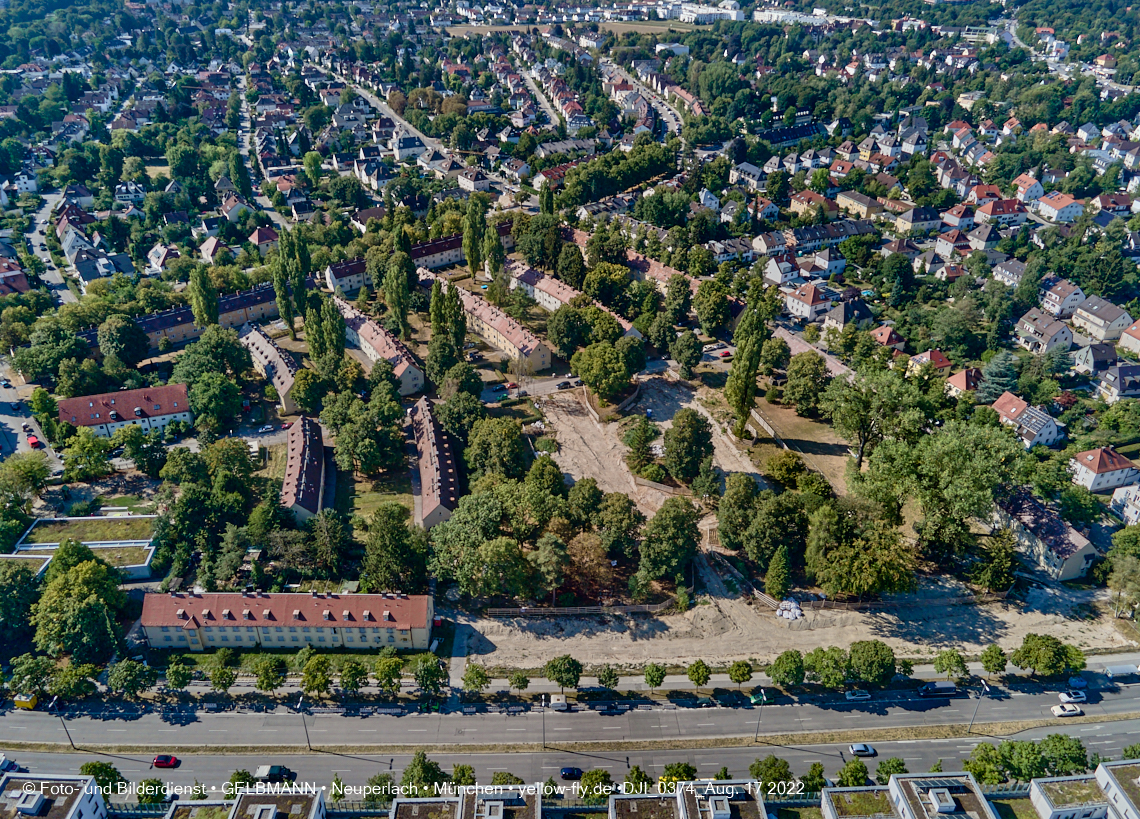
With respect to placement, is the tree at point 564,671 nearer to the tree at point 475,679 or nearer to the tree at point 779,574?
the tree at point 475,679

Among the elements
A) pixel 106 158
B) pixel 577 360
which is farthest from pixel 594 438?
pixel 106 158

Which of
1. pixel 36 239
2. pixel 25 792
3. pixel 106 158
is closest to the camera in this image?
pixel 25 792

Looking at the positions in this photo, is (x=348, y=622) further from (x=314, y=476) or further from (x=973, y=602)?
(x=973, y=602)

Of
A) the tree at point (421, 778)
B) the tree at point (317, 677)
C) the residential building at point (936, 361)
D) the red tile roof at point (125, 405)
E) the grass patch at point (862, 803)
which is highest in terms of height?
the grass patch at point (862, 803)

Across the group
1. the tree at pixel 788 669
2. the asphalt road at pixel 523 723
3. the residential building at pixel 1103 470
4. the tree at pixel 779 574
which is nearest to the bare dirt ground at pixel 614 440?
the tree at pixel 779 574

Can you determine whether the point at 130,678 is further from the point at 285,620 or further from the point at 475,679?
the point at 475,679

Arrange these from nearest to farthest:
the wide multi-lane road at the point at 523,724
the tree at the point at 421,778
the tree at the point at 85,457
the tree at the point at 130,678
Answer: the tree at the point at 421,778 → the wide multi-lane road at the point at 523,724 → the tree at the point at 130,678 → the tree at the point at 85,457

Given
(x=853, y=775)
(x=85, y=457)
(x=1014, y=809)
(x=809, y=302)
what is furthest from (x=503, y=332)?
(x=1014, y=809)
